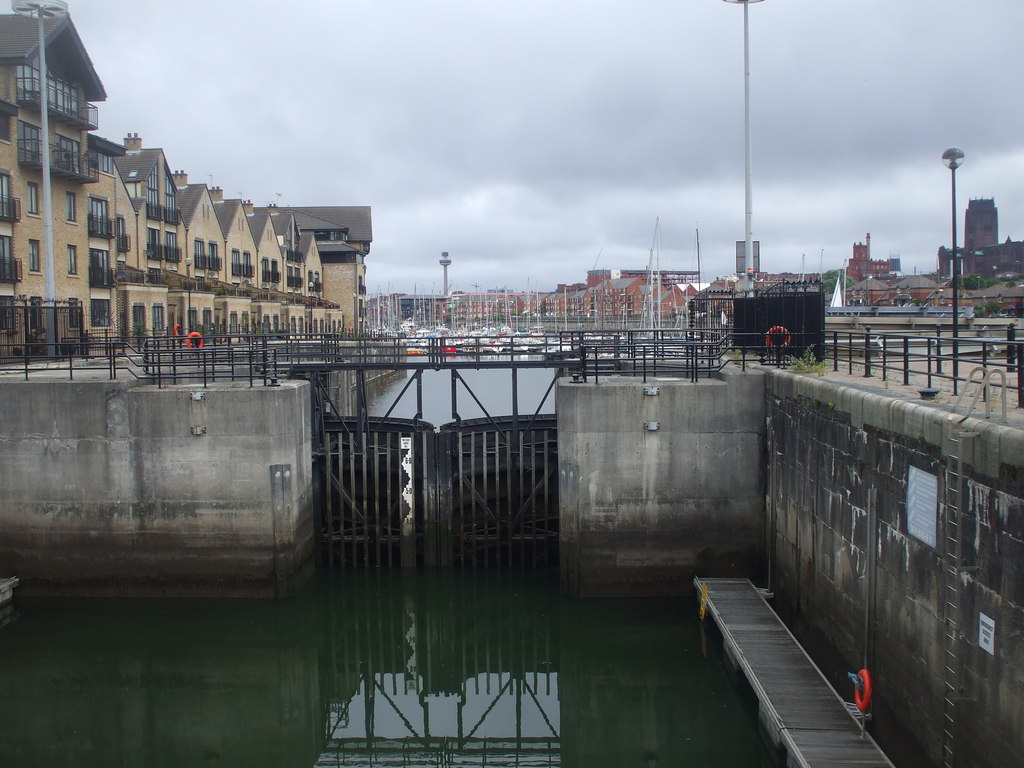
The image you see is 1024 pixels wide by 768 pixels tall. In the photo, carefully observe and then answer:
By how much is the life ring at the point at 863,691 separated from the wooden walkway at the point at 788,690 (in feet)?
1.08

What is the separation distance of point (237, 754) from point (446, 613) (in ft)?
20.7

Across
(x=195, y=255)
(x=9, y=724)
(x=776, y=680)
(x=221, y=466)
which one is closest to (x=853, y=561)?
(x=776, y=680)

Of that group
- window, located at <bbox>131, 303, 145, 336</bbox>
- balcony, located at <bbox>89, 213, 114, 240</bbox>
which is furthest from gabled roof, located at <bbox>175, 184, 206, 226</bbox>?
balcony, located at <bbox>89, 213, 114, 240</bbox>

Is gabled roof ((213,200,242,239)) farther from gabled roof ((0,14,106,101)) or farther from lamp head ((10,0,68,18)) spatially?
lamp head ((10,0,68,18))

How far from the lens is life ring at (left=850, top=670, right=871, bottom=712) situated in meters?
11.5

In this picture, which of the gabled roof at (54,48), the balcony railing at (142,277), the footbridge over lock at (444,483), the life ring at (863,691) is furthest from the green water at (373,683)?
the balcony railing at (142,277)

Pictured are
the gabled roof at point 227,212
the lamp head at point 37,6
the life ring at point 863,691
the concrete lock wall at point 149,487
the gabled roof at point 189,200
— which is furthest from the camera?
the gabled roof at point 227,212

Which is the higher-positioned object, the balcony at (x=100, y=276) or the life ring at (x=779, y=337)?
the balcony at (x=100, y=276)

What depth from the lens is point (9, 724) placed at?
49.2 feet

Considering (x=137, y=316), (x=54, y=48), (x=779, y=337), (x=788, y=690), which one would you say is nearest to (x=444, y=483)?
(x=779, y=337)

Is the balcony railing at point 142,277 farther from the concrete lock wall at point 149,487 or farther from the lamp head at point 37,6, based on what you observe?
the concrete lock wall at point 149,487

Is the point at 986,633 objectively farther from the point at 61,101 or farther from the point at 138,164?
the point at 138,164

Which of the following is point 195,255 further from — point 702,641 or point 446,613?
point 702,641

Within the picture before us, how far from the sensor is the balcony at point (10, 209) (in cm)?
3353
